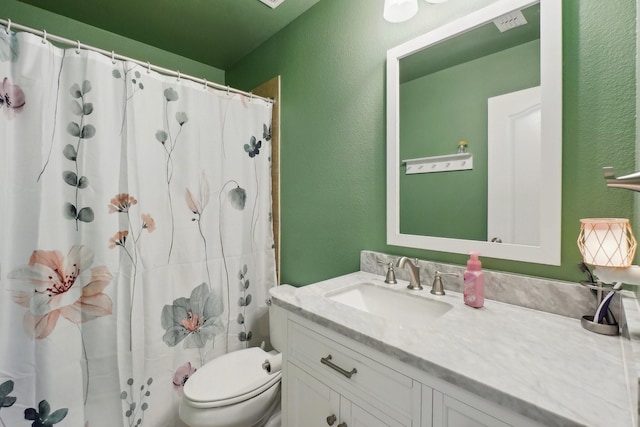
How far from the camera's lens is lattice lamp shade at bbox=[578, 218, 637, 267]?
65cm

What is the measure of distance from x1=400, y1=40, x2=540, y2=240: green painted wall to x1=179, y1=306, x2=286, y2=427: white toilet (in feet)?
2.48

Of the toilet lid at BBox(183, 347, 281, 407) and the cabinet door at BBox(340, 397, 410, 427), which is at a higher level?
the cabinet door at BBox(340, 397, 410, 427)

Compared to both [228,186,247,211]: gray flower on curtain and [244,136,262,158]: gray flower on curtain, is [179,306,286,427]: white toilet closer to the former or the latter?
[228,186,247,211]: gray flower on curtain

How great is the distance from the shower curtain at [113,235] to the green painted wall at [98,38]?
2.73ft

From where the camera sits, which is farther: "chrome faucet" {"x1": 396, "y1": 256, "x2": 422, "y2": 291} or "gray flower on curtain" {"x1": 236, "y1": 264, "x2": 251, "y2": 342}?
"gray flower on curtain" {"x1": 236, "y1": 264, "x2": 251, "y2": 342}

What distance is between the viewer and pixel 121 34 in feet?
6.28

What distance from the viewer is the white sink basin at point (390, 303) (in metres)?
1.00

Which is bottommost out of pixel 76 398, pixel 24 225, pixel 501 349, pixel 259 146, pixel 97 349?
pixel 76 398

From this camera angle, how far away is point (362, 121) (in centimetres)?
138

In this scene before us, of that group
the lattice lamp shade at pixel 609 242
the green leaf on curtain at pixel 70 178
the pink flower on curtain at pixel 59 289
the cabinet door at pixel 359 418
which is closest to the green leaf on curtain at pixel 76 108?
the green leaf on curtain at pixel 70 178

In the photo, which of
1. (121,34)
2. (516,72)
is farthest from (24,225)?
(516,72)

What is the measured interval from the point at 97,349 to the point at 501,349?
1.57 m

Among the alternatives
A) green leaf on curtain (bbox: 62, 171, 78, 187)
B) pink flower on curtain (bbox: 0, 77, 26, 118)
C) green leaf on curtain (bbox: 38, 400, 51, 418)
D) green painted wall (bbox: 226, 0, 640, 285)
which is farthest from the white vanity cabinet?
pink flower on curtain (bbox: 0, 77, 26, 118)

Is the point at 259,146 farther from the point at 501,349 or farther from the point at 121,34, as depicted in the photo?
the point at 501,349
